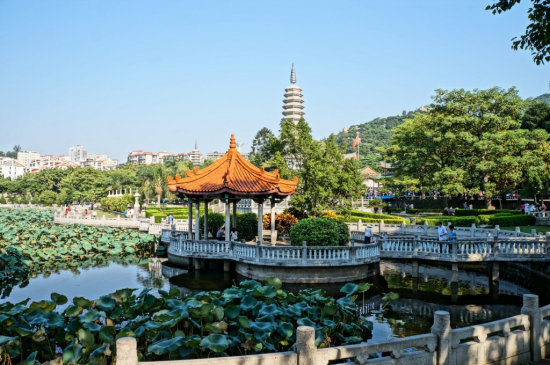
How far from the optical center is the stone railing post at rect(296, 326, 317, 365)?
20.6 ft

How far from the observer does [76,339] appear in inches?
314

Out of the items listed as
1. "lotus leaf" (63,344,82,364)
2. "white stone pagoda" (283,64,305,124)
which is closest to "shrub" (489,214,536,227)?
"lotus leaf" (63,344,82,364)

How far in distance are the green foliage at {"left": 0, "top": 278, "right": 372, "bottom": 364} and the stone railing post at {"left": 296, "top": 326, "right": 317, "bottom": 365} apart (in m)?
1.31

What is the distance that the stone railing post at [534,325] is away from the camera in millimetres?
8242

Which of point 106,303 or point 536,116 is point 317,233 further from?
point 536,116

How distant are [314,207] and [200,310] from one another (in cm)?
1810

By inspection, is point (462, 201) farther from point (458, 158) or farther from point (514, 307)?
point (514, 307)

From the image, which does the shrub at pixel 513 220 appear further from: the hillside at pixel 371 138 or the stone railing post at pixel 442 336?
the hillside at pixel 371 138

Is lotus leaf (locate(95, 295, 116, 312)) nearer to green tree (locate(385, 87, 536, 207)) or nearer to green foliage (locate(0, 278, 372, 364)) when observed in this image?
green foliage (locate(0, 278, 372, 364))

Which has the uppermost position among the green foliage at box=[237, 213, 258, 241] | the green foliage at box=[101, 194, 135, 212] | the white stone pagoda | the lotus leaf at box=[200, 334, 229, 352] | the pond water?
the white stone pagoda

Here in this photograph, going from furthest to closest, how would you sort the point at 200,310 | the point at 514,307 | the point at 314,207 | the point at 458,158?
1. the point at 458,158
2. the point at 314,207
3. the point at 514,307
4. the point at 200,310

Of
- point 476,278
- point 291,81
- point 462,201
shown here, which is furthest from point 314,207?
point 291,81

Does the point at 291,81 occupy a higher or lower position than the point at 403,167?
higher

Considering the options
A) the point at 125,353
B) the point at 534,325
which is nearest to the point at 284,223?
the point at 534,325
